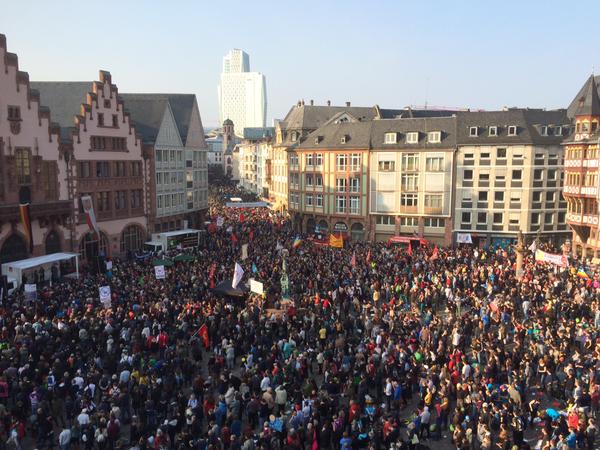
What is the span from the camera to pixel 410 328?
26312 mm

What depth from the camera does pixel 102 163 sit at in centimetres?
4956

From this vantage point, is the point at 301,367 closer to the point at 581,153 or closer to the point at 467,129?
the point at 581,153

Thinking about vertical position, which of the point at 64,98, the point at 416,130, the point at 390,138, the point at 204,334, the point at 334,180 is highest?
the point at 64,98

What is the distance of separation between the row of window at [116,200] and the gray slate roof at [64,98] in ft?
20.4

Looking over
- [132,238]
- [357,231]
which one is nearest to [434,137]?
[357,231]

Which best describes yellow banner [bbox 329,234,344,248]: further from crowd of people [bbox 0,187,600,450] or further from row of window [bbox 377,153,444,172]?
row of window [bbox 377,153,444,172]

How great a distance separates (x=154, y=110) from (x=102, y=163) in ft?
36.3

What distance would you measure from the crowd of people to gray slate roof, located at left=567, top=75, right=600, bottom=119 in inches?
824

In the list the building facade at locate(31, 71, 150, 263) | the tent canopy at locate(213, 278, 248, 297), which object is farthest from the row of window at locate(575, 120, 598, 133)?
the building facade at locate(31, 71, 150, 263)

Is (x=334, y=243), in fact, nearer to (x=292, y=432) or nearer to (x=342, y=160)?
(x=342, y=160)

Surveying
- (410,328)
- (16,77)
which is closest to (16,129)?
(16,77)

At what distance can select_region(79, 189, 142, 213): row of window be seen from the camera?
49.1 metres

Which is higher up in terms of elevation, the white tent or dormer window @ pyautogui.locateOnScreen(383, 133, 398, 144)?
dormer window @ pyautogui.locateOnScreen(383, 133, 398, 144)

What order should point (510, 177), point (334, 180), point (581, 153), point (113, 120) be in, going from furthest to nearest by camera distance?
point (334, 180), point (510, 177), point (113, 120), point (581, 153)
